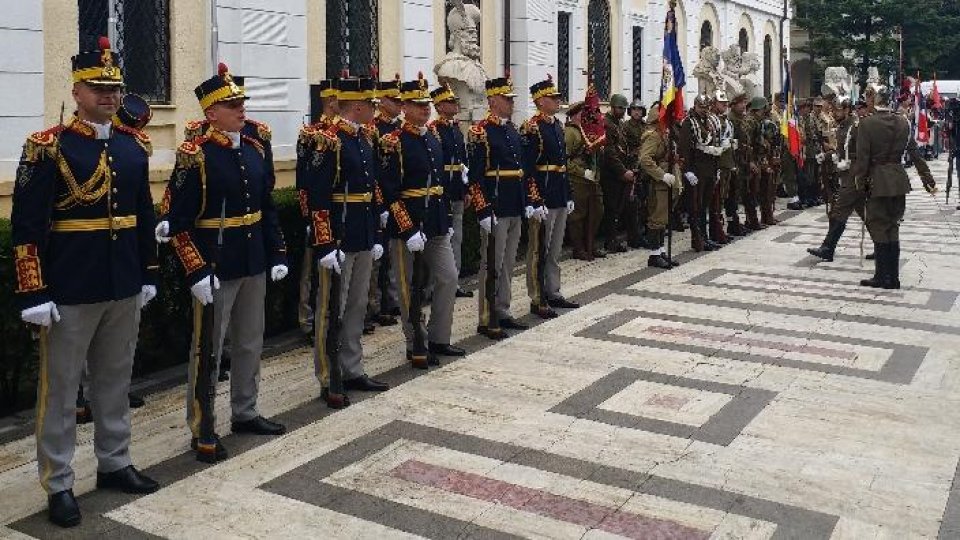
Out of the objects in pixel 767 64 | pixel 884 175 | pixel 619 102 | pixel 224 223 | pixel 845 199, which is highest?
pixel 767 64

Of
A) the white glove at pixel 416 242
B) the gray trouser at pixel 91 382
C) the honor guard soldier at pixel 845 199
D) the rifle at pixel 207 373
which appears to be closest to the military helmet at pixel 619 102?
the honor guard soldier at pixel 845 199

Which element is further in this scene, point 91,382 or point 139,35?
point 139,35

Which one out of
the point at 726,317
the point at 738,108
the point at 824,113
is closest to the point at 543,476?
the point at 726,317

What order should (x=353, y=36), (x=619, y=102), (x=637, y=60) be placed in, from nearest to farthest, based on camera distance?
1. (x=353, y=36)
2. (x=619, y=102)
3. (x=637, y=60)

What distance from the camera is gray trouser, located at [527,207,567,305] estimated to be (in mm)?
9109

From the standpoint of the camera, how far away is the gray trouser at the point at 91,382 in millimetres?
4730

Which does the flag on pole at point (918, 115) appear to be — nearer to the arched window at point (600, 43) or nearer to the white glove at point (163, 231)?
the arched window at point (600, 43)

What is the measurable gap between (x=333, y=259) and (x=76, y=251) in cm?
175

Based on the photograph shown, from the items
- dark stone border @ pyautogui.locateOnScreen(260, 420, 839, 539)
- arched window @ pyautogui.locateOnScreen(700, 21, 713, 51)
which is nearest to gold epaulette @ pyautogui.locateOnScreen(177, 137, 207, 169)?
dark stone border @ pyautogui.locateOnScreen(260, 420, 839, 539)

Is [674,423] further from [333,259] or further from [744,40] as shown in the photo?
[744,40]

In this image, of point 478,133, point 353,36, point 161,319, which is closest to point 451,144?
point 478,133

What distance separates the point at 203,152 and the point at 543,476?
2.40 m

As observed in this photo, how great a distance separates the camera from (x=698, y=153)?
1306 cm

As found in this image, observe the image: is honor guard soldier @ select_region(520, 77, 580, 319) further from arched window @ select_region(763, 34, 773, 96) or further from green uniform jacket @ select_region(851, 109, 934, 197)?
arched window @ select_region(763, 34, 773, 96)
